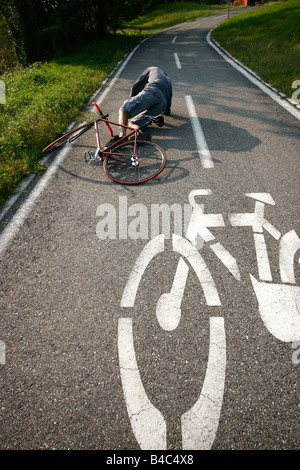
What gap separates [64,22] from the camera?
53.1 ft

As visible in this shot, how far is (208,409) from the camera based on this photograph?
1.94 meters

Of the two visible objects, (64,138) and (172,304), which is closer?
(172,304)

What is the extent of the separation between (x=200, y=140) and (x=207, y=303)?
391cm

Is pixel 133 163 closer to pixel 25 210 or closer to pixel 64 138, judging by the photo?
pixel 25 210

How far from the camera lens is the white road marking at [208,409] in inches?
71.9

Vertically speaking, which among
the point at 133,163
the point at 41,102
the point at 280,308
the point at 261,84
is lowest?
the point at 280,308

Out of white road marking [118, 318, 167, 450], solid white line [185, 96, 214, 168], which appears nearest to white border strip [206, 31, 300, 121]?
solid white line [185, 96, 214, 168]

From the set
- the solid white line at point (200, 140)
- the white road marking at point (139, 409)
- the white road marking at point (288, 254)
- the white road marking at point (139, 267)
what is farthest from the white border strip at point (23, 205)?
the white road marking at point (288, 254)

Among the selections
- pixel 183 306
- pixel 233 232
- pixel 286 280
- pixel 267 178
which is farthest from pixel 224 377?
pixel 267 178

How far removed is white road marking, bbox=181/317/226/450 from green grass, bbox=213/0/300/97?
25.4 feet

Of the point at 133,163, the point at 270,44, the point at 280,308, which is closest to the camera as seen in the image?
the point at 280,308

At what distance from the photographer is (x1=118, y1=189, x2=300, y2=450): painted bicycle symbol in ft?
6.18

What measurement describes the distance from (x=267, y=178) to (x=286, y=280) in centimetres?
208

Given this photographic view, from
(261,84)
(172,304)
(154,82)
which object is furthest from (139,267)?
(261,84)
